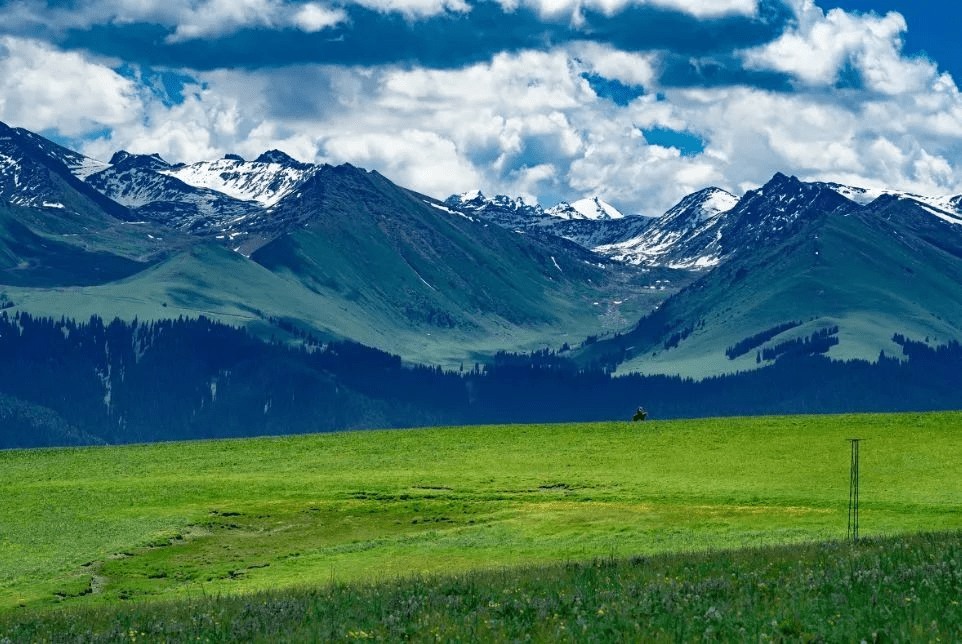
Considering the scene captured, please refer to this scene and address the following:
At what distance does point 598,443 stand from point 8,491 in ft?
131

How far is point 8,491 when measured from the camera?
79000 mm

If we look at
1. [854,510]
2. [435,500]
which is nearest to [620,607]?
[854,510]

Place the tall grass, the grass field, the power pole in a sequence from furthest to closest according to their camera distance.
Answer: the grass field → the power pole → the tall grass

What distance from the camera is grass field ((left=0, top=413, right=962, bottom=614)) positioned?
5225cm

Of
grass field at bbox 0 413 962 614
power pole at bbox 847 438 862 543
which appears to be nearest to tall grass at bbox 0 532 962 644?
grass field at bbox 0 413 962 614

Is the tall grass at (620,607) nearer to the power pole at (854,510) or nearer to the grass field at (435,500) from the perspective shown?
the grass field at (435,500)

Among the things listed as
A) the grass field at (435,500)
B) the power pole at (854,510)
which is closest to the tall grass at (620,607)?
the grass field at (435,500)

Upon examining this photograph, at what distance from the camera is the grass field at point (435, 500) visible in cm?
5225

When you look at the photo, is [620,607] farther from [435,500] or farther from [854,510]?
[435,500]

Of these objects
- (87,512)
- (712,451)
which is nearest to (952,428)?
(712,451)

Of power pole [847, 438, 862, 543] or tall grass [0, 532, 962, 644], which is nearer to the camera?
tall grass [0, 532, 962, 644]

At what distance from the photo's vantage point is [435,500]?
69500 mm

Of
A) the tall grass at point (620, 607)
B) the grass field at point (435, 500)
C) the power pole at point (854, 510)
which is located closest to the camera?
the tall grass at point (620, 607)

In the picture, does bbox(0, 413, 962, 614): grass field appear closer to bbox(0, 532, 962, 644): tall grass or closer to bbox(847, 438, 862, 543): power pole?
bbox(847, 438, 862, 543): power pole
